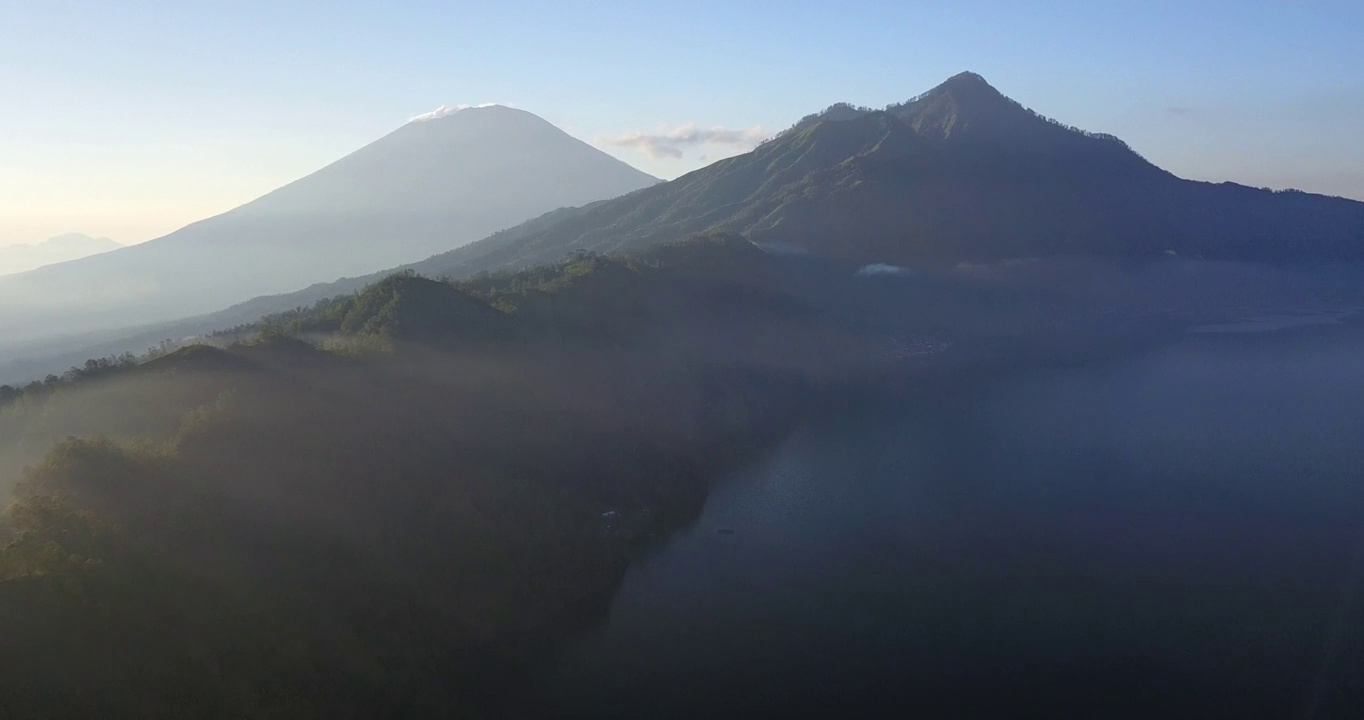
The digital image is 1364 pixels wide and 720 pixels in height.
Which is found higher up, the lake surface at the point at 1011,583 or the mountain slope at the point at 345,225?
the mountain slope at the point at 345,225

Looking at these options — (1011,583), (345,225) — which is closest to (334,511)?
(1011,583)

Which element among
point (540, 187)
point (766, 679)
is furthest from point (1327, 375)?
point (540, 187)

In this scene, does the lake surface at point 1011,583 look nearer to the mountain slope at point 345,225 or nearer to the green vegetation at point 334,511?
the green vegetation at point 334,511

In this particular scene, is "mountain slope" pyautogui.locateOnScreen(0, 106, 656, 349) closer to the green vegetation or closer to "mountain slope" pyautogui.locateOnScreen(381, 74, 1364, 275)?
"mountain slope" pyautogui.locateOnScreen(381, 74, 1364, 275)

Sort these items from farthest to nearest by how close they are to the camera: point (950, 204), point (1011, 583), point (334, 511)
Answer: point (950, 204) → point (1011, 583) → point (334, 511)

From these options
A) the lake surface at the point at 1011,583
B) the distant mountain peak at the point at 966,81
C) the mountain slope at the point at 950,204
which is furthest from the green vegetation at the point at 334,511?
the distant mountain peak at the point at 966,81

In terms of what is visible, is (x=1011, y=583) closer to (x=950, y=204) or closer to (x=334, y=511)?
(x=334, y=511)

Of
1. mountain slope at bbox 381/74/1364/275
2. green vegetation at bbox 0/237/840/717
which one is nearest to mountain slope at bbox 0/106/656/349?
mountain slope at bbox 381/74/1364/275
